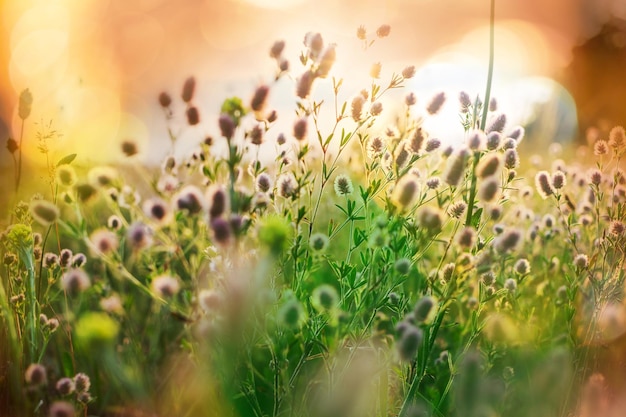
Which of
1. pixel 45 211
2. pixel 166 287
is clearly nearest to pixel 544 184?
pixel 166 287

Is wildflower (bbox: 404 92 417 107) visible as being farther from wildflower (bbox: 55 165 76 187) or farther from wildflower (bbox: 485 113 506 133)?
wildflower (bbox: 55 165 76 187)

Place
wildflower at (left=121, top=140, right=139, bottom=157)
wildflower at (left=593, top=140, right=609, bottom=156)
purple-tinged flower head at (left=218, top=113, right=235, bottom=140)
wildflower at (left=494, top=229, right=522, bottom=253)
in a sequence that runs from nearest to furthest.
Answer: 1. purple-tinged flower head at (left=218, top=113, right=235, bottom=140)
2. wildflower at (left=494, top=229, right=522, bottom=253)
3. wildflower at (left=121, top=140, right=139, bottom=157)
4. wildflower at (left=593, top=140, right=609, bottom=156)

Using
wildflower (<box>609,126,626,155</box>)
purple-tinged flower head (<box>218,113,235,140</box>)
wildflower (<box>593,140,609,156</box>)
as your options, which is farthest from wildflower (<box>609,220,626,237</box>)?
purple-tinged flower head (<box>218,113,235,140</box>)

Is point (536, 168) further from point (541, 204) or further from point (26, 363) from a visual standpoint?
point (26, 363)

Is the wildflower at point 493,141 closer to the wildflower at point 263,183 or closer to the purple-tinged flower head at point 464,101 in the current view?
the purple-tinged flower head at point 464,101

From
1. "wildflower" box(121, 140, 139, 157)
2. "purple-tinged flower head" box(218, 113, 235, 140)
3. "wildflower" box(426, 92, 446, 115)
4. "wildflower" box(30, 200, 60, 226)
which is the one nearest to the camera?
"purple-tinged flower head" box(218, 113, 235, 140)

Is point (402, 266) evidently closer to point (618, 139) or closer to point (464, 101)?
point (464, 101)
